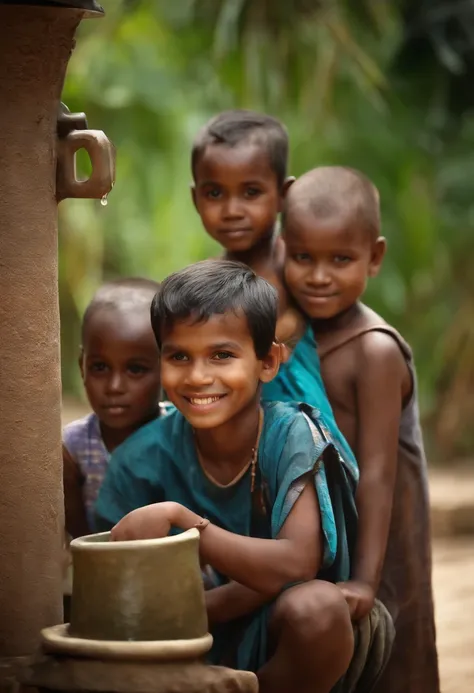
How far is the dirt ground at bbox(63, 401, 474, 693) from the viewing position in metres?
5.21

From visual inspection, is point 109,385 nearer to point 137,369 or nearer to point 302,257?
point 137,369

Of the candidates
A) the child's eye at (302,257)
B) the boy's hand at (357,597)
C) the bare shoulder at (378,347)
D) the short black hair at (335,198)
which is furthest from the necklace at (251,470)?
the short black hair at (335,198)

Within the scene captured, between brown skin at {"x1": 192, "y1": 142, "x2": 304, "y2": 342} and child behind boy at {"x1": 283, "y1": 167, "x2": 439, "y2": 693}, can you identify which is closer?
child behind boy at {"x1": 283, "y1": 167, "x2": 439, "y2": 693}

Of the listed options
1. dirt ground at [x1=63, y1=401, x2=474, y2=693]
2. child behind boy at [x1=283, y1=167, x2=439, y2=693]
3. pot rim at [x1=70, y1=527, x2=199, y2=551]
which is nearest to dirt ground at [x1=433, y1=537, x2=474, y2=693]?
dirt ground at [x1=63, y1=401, x2=474, y2=693]

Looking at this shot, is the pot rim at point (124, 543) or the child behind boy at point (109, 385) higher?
the child behind boy at point (109, 385)

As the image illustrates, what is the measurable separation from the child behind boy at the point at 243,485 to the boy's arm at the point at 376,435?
0.10m

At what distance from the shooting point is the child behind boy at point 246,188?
4211mm

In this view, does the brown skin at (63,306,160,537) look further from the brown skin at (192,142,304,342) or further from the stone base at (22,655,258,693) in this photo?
the stone base at (22,655,258,693)

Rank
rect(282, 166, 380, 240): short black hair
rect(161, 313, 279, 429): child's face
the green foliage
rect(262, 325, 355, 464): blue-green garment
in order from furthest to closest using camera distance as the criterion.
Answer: the green foliage < rect(282, 166, 380, 240): short black hair < rect(262, 325, 355, 464): blue-green garment < rect(161, 313, 279, 429): child's face

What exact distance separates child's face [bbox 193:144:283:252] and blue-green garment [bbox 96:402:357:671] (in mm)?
710

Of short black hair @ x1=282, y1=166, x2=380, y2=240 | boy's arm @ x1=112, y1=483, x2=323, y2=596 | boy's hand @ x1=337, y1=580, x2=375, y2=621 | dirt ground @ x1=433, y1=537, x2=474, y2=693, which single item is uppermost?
short black hair @ x1=282, y1=166, x2=380, y2=240

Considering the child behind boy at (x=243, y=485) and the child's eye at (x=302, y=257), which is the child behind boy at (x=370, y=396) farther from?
the child behind boy at (x=243, y=485)

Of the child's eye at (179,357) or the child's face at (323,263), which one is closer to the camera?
the child's eye at (179,357)

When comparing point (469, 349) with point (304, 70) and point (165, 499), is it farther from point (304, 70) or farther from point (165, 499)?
point (165, 499)
